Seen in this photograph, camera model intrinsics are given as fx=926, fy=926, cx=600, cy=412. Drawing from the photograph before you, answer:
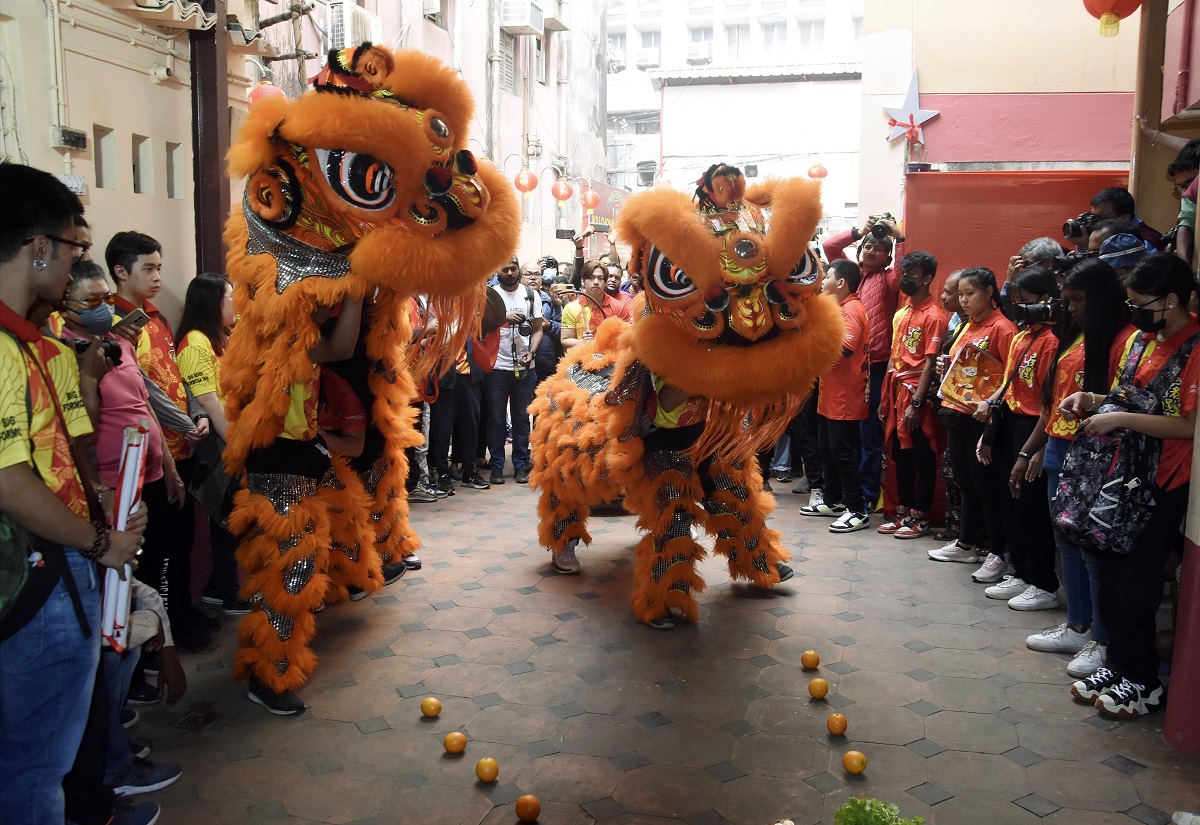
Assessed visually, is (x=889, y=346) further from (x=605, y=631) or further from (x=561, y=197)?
(x=561, y=197)

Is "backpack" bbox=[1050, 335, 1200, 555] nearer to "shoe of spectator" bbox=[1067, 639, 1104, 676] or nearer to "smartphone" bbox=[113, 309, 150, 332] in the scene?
"shoe of spectator" bbox=[1067, 639, 1104, 676]

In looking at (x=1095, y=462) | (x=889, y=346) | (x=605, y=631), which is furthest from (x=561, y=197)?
(x=1095, y=462)

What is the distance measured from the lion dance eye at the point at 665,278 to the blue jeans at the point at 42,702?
2.26 m

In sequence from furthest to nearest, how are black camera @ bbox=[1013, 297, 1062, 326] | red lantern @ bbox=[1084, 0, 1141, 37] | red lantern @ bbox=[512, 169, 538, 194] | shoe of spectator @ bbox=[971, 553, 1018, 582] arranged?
1. red lantern @ bbox=[512, 169, 538, 194]
2. red lantern @ bbox=[1084, 0, 1141, 37]
3. shoe of spectator @ bbox=[971, 553, 1018, 582]
4. black camera @ bbox=[1013, 297, 1062, 326]

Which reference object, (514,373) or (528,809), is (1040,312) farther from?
(514,373)

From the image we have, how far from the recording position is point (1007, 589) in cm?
455

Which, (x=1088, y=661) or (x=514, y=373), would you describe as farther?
(x=514, y=373)

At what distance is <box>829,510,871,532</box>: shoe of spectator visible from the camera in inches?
230

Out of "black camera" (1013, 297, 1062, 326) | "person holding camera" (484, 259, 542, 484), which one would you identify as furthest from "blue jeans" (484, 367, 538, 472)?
"black camera" (1013, 297, 1062, 326)

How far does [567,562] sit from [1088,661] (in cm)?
251

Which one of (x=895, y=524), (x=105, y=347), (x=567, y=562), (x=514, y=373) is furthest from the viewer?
(x=514, y=373)

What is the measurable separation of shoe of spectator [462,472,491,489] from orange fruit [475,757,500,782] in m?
4.26

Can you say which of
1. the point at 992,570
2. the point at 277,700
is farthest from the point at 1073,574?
the point at 277,700

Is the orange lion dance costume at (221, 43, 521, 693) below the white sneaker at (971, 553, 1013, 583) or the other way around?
the other way around
